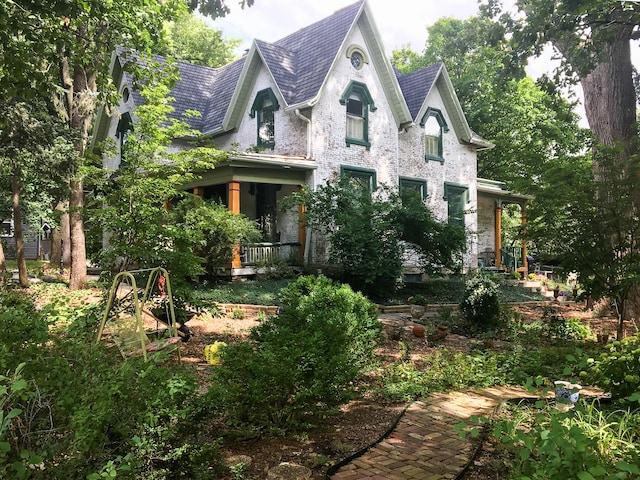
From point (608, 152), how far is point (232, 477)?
827 centimetres

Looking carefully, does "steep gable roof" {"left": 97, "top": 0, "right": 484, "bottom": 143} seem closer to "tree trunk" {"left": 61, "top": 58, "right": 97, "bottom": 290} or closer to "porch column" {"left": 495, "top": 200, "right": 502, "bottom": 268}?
"tree trunk" {"left": 61, "top": 58, "right": 97, "bottom": 290}

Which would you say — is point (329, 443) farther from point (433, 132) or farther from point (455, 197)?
point (455, 197)

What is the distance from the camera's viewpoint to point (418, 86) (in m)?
21.6

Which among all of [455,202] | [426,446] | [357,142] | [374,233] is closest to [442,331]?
[374,233]

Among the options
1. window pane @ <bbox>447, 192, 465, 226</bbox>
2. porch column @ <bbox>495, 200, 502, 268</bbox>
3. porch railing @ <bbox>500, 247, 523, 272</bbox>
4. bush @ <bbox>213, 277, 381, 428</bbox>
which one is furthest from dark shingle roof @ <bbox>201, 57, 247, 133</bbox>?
bush @ <bbox>213, 277, 381, 428</bbox>

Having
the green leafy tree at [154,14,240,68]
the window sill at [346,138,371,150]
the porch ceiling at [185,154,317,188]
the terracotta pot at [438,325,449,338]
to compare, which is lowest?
the terracotta pot at [438,325,449,338]

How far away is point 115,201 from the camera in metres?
8.62

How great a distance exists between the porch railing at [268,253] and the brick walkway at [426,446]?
10.6 meters

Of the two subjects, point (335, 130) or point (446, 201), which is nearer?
point (335, 130)

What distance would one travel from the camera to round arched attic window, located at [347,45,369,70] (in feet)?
60.5

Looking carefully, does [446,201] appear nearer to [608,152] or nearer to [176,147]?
[176,147]

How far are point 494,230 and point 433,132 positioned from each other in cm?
707

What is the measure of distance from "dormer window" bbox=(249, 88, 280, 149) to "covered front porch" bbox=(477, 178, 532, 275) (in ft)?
34.0

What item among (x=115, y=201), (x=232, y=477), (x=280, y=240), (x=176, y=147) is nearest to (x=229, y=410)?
(x=232, y=477)
